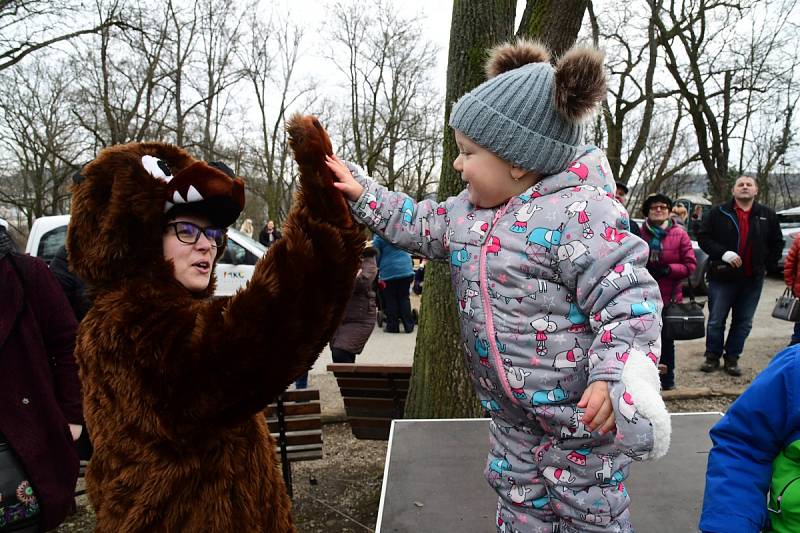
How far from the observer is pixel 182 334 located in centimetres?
148

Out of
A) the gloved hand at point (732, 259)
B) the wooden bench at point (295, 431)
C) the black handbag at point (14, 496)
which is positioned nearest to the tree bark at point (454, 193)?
the wooden bench at point (295, 431)

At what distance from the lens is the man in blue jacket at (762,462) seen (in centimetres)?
149

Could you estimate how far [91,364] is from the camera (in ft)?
5.35

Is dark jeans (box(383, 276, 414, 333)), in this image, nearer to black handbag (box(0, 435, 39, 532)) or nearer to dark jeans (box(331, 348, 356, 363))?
dark jeans (box(331, 348, 356, 363))

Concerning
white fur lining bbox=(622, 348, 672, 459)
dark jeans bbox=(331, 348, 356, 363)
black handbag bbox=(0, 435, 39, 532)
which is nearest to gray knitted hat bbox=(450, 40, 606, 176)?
white fur lining bbox=(622, 348, 672, 459)

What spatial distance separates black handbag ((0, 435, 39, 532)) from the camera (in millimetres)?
2059

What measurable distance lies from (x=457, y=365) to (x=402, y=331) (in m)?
6.63

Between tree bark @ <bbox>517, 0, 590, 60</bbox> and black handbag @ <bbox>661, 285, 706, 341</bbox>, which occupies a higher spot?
tree bark @ <bbox>517, 0, 590, 60</bbox>

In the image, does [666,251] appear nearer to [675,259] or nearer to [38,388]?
[675,259]

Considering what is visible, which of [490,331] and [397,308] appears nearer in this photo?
[490,331]

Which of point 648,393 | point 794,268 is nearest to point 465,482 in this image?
point 648,393

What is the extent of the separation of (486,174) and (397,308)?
8.22 meters

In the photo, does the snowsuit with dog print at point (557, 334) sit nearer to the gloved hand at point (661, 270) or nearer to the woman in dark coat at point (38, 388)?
the woman in dark coat at point (38, 388)

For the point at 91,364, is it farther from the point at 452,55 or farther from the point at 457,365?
the point at 452,55
